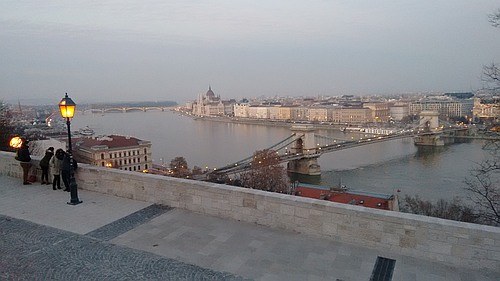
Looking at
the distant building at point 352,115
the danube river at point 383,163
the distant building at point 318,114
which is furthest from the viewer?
the distant building at point 318,114

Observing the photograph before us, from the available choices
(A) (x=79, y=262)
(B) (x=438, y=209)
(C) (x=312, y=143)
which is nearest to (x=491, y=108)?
(B) (x=438, y=209)

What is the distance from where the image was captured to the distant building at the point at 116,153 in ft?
74.4

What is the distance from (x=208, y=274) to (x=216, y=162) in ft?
74.2

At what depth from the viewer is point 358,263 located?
267cm

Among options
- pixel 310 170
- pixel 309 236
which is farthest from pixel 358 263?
pixel 310 170

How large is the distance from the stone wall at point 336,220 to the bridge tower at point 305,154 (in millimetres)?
19896

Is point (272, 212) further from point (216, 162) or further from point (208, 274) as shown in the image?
point (216, 162)

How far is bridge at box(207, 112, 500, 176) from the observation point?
76.1 feet

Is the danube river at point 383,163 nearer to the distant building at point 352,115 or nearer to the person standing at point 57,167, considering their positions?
the person standing at point 57,167

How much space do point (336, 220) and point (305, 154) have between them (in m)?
22.7

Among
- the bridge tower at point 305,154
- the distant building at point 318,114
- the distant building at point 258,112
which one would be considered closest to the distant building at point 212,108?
the distant building at point 258,112

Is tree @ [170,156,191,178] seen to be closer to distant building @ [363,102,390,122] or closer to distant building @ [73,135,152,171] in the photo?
distant building @ [73,135,152,171]

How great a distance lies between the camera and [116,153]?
918 inches

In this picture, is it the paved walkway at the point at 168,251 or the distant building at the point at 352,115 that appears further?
the distant building at the point at 352,115
